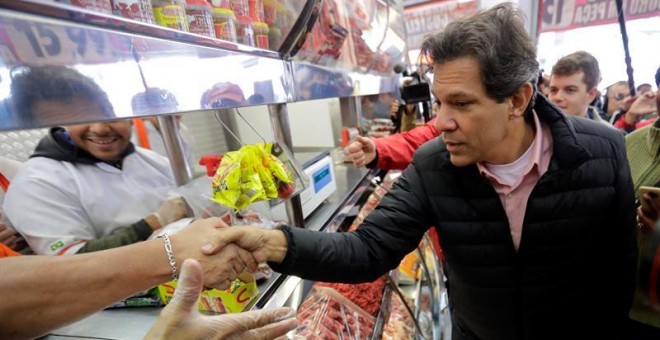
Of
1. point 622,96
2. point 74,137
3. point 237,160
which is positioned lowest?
point 622,96

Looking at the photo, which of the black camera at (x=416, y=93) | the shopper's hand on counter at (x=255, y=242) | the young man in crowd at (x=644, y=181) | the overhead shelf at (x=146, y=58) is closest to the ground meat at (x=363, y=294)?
the shopper's hand on counter at (x=255, y=242)

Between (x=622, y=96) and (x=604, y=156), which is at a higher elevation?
(x=604, y=156)

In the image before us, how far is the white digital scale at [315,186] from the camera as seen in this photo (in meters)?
1.51

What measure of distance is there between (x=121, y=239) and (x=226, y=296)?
63 centimetres

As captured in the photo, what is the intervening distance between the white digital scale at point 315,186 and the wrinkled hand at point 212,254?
546 mm

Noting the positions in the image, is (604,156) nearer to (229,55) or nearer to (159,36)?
(229,55)

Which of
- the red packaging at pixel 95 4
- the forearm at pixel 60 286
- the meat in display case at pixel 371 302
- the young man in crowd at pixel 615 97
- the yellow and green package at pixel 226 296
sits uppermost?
the red packaging at pixel 95 4

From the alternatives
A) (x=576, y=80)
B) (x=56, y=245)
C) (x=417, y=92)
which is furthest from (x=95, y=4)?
(x=576, y=80)

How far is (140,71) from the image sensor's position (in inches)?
26.5

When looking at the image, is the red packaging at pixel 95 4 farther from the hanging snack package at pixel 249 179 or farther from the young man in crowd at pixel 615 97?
the young man in crowd at pixel 615 97

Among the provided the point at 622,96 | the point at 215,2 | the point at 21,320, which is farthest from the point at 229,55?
the point at 622,96

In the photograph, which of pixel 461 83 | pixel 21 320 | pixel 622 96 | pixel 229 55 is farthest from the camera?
pixel 622 96

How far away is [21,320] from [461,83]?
1299 millimetres

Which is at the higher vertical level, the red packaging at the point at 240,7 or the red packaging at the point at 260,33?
the red packaging at the point at 240,7
